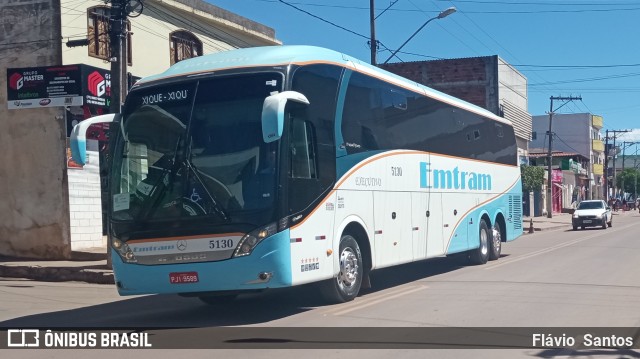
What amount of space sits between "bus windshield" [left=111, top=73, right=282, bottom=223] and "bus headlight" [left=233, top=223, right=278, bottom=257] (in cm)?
28

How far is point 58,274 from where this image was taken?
56.2 feet

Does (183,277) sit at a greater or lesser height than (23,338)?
greater

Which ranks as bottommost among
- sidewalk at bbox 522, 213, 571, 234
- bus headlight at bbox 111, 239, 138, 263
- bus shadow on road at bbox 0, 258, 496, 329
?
sidewalk at bbox 522, 213, 571, 234

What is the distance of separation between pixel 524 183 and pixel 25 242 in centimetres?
3639

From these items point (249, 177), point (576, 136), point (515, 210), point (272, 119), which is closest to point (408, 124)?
point (249, 177)

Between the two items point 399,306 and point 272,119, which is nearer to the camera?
point 272,119

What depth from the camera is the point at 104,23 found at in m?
20.5

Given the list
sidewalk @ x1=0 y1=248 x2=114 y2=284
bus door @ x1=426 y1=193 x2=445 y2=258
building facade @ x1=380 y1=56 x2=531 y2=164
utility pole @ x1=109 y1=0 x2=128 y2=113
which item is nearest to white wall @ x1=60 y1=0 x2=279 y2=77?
utility pole @ x1=109 y1=0 x2=128 y2=113

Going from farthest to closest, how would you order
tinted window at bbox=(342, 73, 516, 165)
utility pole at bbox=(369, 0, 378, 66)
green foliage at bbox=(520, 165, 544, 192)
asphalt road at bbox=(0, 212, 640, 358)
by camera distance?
green foliage at bbox=(520, 165, 544, 192), utility pole at bbox=(369, 0, 378, 66), tinted window at bbox=(342, 73, 516, 165), asphalt road at bbox=(0, 212, 640, 358)

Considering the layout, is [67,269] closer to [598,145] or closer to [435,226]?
[435,226]

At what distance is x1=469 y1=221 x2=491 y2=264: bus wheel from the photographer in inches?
706

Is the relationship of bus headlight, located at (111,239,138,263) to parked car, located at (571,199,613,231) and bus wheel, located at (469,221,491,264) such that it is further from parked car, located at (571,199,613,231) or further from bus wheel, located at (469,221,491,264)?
parked car, located at (571,199,613,231)

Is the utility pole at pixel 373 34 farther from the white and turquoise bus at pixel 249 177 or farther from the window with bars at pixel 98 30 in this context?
the white and turquoise bus at pixel 249 177

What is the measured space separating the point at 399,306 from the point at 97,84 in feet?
38.4
